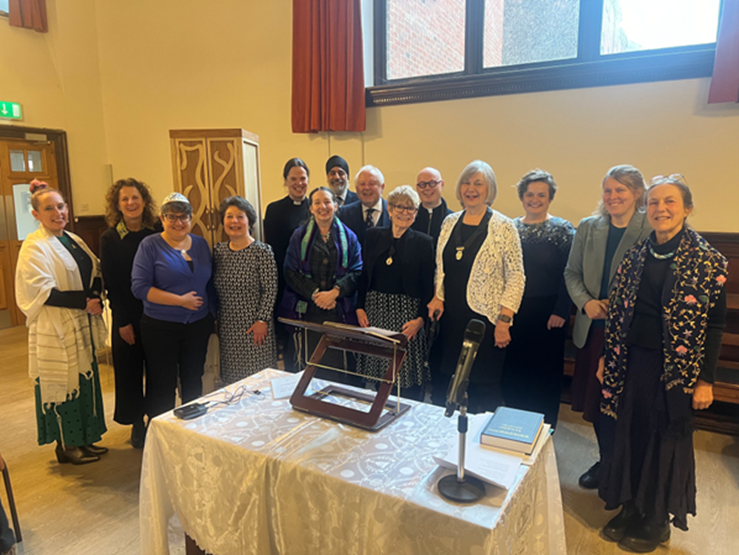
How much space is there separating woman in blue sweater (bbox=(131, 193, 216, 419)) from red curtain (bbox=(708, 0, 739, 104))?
10.4 ft

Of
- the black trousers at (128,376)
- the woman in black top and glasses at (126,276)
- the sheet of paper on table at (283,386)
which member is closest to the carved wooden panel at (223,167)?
the woman in black top and glasses at (126,276)

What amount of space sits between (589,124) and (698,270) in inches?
84.0

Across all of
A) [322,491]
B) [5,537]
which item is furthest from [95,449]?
[322,491]

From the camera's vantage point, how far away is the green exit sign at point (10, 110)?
16.9 feet

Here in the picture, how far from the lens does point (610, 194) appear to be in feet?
7.10

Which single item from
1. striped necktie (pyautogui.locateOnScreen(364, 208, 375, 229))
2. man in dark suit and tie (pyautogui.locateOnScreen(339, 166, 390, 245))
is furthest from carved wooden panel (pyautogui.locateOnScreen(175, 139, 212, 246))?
striped necktie (pyautogui.locateOnScreen(364, 208, 375, 229))

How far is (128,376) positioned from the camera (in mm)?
2670

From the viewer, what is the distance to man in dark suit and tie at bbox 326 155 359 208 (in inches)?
132

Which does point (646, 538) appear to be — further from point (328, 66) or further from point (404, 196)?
point (328, 66)

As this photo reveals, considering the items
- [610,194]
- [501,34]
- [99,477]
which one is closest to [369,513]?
[610,194]

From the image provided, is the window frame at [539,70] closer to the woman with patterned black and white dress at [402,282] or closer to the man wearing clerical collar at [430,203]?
the man wearing clerical collar at [430,203]

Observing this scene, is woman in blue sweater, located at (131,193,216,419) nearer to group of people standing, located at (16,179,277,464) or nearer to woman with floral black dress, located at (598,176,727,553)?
group of people standing, located at (16,179,277,464)

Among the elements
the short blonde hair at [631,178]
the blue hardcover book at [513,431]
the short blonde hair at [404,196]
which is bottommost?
the blue hardcover book at [513,431]

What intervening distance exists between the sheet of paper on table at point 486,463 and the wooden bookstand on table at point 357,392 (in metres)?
0.26
